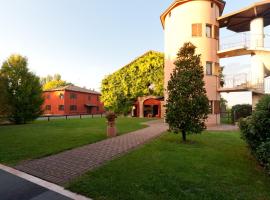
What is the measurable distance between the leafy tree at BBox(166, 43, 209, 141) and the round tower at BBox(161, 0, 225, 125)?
33.5ft

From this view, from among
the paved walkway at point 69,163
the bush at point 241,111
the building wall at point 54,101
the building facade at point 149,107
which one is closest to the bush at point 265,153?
the paved walkway at point 69,163

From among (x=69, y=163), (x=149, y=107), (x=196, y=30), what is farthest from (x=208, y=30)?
(x=69, y=163)

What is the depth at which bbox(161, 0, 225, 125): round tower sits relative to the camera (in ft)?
64.8

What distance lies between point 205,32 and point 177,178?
1884 centimetres

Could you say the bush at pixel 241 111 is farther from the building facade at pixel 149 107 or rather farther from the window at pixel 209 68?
the building facade at pixel 149 107

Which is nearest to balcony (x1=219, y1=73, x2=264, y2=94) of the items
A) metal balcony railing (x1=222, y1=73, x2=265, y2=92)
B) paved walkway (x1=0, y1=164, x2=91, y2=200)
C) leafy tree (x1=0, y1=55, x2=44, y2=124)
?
metal balcony railing (x1=222, y1=73, x2=265, y2=92)

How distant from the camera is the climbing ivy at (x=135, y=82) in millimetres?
33438

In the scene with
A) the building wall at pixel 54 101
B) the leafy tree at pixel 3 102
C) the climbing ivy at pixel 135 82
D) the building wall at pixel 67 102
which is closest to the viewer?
the leafy tree at pixel 3 102

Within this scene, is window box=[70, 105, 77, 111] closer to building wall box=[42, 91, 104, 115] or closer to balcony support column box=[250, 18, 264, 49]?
building wall box=[42, 91, 104, 115]

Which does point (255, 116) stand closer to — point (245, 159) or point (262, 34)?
point (245, 159)

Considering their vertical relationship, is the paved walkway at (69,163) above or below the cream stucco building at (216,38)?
below

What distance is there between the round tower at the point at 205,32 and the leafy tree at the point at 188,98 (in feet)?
33.5

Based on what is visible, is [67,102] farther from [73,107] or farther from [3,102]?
[3,102]

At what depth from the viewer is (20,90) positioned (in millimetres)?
22438
